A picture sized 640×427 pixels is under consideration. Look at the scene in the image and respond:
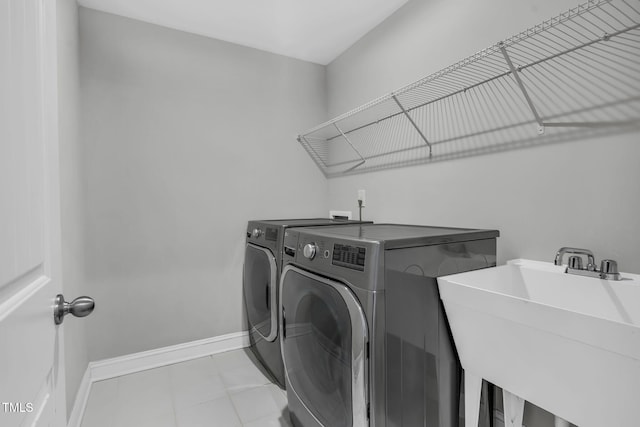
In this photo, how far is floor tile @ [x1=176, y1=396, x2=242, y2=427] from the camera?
163 centimetres

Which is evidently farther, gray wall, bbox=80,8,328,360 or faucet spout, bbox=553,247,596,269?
gray wall, bbox=80,8,328,360

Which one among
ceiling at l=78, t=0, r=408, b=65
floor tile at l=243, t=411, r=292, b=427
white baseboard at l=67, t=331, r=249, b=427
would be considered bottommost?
floor tile at l=243, t=411, r=292, b=427

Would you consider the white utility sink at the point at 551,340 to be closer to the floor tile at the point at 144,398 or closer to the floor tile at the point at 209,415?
the floor tile at the point at 209,415

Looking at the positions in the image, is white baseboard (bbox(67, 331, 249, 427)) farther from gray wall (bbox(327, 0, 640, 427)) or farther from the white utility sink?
the white utility sink

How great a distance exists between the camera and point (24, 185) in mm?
517

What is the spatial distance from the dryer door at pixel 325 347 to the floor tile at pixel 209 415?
0.45 metres

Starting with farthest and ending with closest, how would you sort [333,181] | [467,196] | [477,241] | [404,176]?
[333,181] < [404,176] < [467,196] < [477,241]

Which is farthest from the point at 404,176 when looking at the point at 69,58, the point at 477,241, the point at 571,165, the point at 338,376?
the point at 69,58

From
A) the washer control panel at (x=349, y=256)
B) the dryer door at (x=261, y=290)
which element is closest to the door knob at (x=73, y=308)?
the washer control panel at (x=349, y=256)

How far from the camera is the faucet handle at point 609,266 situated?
105 centimetres

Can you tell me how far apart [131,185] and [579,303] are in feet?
8.28

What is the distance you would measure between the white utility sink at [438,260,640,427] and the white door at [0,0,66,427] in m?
1.10

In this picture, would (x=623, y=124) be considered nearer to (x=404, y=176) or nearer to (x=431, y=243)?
(x=431, y=243)

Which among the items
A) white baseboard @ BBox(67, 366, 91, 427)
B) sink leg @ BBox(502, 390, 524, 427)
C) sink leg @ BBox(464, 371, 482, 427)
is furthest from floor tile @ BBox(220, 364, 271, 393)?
sink leg @ BBox(502, 390, 524, 427)
